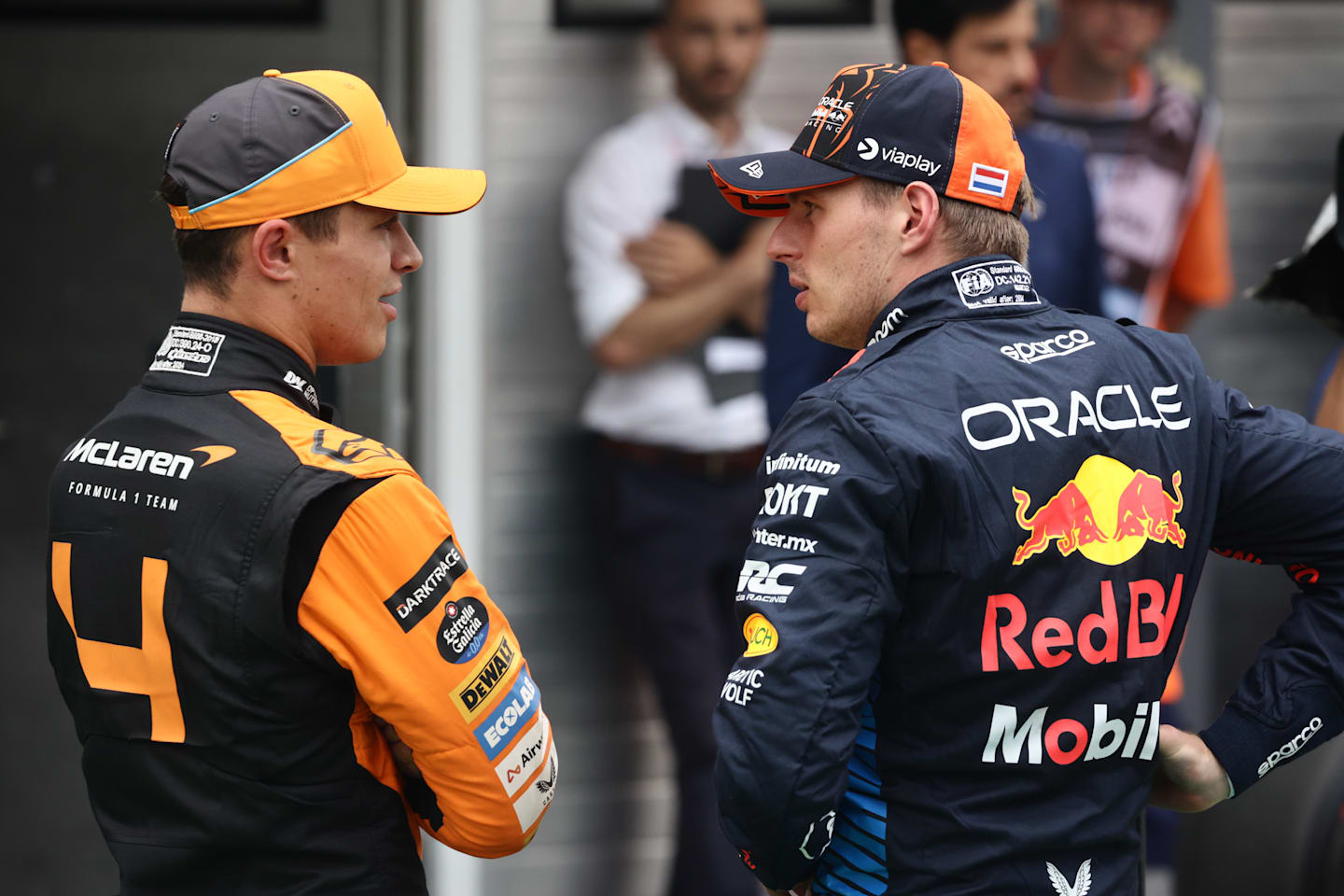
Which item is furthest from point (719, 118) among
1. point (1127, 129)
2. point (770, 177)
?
point (770, 177)

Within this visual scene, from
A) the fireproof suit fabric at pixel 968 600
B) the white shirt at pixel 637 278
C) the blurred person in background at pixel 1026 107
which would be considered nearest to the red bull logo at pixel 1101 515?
the fireproof suit fabric at pixel 968 600

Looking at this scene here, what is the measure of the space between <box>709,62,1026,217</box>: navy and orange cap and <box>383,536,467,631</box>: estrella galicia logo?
610mm

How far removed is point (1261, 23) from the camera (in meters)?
4.27

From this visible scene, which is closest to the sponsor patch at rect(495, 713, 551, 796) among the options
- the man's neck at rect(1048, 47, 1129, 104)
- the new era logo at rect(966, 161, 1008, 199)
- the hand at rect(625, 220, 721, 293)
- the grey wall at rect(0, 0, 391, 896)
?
the new era logo at rect(966, 161, 1008, 199)

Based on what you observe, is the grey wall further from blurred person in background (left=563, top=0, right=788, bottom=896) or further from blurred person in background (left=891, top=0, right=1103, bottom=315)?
blurred person in background (left=891, top=0, right=1103, bottom=315)

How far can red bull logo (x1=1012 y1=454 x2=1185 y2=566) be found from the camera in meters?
1.66

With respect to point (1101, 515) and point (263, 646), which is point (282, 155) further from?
point (1101, 515)

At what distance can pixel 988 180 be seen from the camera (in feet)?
5.96

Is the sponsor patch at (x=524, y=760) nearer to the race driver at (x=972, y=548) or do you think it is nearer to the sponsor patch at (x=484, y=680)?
the sponsor patch at (x=484, y=680)

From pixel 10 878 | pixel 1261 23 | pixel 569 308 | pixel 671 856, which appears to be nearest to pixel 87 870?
pixel 10 878

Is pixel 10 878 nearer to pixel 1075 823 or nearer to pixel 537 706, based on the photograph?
pixel 537 706

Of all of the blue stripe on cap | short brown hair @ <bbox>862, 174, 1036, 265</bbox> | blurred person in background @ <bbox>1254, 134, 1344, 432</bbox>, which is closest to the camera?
the blue stripe on cap

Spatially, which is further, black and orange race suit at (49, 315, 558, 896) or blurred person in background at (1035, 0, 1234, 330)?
blurred person in background at (1035, 0, 1234, 330)

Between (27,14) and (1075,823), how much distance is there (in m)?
3.61
